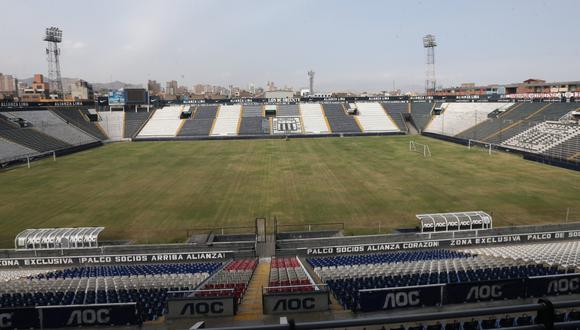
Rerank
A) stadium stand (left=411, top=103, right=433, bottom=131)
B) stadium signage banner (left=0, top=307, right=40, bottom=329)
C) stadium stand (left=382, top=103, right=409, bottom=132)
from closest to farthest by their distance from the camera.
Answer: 1. stadium signage banner (left=0, top=307, right=40, bottom=329)
2. stadium stand (left=411, top=103, right=433, bottom=131)
3. stadium stand (left=382, top=103, right=409, bottom=132)

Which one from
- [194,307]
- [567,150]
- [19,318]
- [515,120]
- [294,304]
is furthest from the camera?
[515,120]

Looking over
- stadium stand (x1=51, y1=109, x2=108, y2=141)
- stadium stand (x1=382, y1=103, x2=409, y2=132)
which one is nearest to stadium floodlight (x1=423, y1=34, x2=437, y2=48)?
stadium stand (x1=382, y1=103, x2=409, y2=132)

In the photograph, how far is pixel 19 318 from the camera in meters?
8.26

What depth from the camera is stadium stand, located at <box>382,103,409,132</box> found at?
96.6 m

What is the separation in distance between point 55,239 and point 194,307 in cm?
1735

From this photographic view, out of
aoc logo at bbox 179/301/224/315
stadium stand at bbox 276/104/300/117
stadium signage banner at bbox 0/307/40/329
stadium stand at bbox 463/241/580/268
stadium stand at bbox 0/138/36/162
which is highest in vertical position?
stadium stand at bbox 276/104/300/117

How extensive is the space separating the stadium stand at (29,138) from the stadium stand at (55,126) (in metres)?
2.33

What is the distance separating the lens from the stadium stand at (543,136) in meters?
56.9

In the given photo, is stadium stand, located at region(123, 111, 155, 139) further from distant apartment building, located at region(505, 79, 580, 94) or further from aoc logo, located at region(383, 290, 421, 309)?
distant apartment building, located at region(505, 79, 580, 94)

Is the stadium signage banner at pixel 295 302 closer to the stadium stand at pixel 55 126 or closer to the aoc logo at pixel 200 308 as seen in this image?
the aoc logo at pixel 200 308

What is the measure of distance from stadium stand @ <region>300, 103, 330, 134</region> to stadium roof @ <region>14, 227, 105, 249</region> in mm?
71114

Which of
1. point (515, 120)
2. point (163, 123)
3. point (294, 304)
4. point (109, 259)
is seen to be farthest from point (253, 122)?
point (294, 304)

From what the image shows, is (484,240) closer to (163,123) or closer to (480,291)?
(480,291)

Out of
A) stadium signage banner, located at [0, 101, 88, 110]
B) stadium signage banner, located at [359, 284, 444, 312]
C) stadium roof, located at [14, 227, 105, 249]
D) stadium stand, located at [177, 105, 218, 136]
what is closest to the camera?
stadium signage banner, located at [359, 284, 444, 312]
